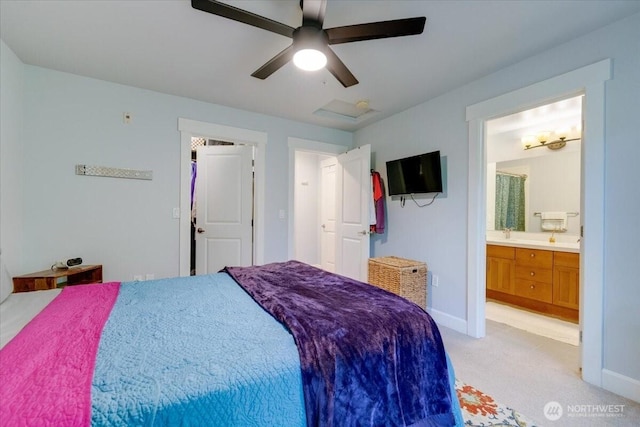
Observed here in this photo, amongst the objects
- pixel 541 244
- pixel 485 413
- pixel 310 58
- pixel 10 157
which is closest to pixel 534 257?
pixel 541 244

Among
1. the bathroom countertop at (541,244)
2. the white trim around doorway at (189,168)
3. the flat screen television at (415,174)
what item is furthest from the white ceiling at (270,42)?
the bathroom countertop at (541,244)

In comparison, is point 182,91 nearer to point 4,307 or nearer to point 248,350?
point 4,307

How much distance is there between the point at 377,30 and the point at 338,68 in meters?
0.38

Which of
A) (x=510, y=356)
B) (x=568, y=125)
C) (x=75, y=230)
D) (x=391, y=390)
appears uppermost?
(x=568, y=125)

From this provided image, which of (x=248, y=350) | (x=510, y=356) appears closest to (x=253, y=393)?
(x=248, y=350)

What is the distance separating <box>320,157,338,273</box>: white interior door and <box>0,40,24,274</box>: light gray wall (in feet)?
12.4

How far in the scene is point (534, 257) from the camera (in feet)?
10.7

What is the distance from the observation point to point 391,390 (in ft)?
3.47

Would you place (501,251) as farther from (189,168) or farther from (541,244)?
(189,168)

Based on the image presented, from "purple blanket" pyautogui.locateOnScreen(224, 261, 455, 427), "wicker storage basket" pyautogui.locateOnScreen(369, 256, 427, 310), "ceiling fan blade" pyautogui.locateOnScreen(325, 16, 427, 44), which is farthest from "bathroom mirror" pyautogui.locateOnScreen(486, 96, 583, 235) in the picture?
"purple blanket" pyautogui.locateOnScreen(224, 261, 455, 427)

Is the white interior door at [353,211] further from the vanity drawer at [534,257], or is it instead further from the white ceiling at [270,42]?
the vanity drawer at [534,257]

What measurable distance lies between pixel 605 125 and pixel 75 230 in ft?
14.0

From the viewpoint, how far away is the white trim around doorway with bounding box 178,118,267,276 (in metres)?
3.06

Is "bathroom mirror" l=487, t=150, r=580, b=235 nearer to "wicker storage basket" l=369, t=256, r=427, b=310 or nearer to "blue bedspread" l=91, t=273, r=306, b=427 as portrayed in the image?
"wicker storage basket" l=369, t=256, r=427, b=310
